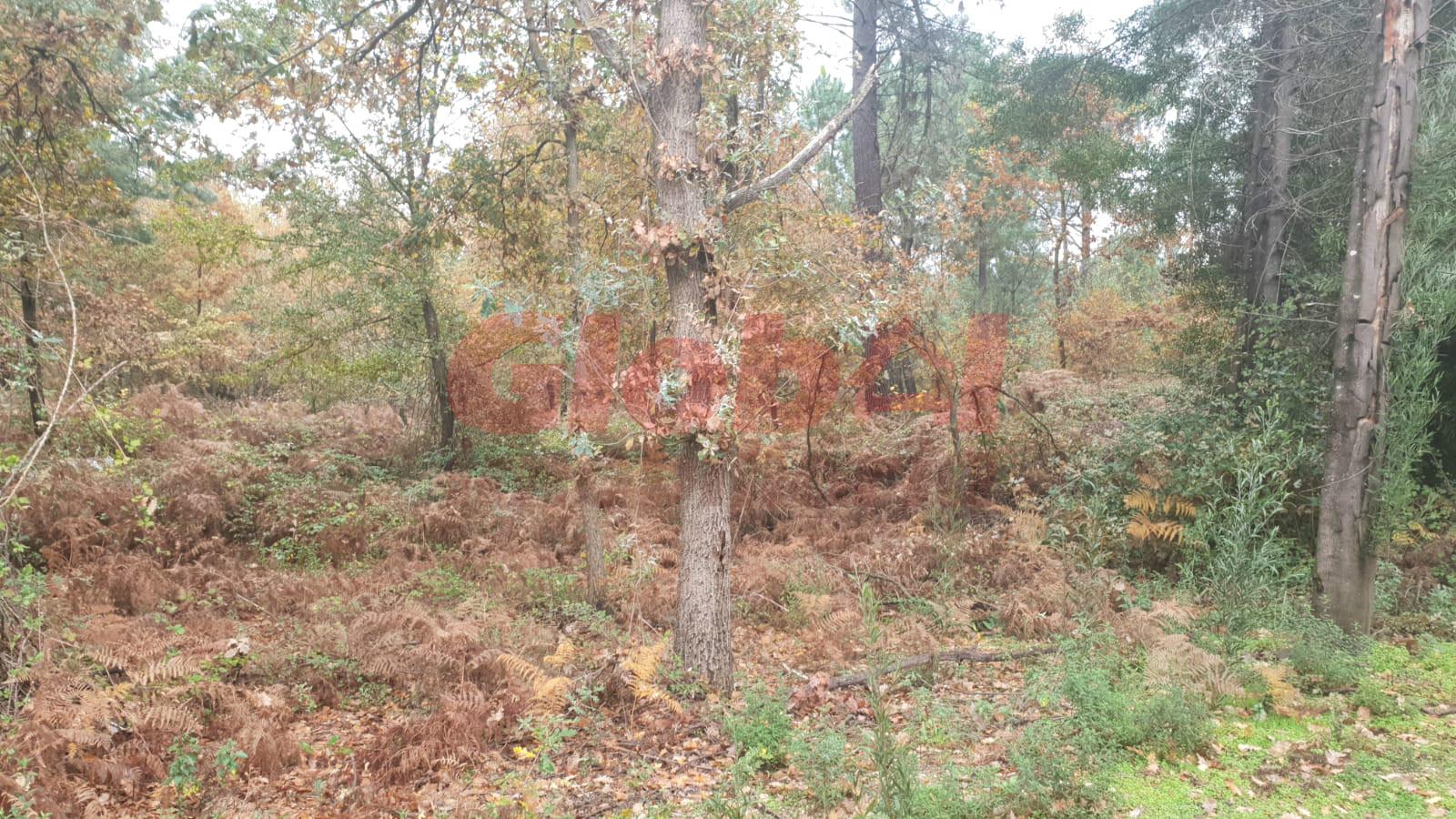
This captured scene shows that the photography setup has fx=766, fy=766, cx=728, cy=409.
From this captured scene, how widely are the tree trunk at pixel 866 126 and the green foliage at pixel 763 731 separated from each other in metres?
9.62

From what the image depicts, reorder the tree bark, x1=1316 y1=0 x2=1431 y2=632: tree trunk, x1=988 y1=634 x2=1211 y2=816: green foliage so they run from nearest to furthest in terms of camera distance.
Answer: x1=988 y1=634 x2=1211 y2=816: green foliage → x1=1316 y1=0 x2=1431 y2=632: tree trunk → the tree bark

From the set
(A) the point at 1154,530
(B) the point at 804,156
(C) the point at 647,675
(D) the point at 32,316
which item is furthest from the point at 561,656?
(D) the point at 32,316

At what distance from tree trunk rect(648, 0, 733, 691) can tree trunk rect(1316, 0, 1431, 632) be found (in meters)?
4.73

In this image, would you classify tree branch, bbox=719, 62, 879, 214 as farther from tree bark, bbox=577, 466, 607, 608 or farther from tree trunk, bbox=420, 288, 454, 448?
tree trunk, bbox=420, 288, 454, 448

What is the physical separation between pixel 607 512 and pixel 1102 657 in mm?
6685

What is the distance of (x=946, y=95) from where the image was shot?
57.6ft

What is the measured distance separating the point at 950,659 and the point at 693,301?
138 inches

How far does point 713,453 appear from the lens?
521 cm

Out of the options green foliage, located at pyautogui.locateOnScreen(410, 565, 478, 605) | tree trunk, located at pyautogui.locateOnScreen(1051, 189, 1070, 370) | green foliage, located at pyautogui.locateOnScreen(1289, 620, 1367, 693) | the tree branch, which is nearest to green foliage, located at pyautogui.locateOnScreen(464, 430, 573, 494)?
green foliage, located at pyautogui.locateOnScreen(410, 565, 478, 605)

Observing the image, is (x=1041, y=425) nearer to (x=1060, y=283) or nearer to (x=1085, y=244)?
(x=1060, y=283)

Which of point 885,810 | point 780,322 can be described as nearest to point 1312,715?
point 885,810

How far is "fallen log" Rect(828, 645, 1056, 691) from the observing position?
5855 millimetres

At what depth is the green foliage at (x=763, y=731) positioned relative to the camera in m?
4.65

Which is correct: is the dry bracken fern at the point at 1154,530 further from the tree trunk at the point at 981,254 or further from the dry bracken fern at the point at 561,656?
the tree trunk at the point at 981,254
